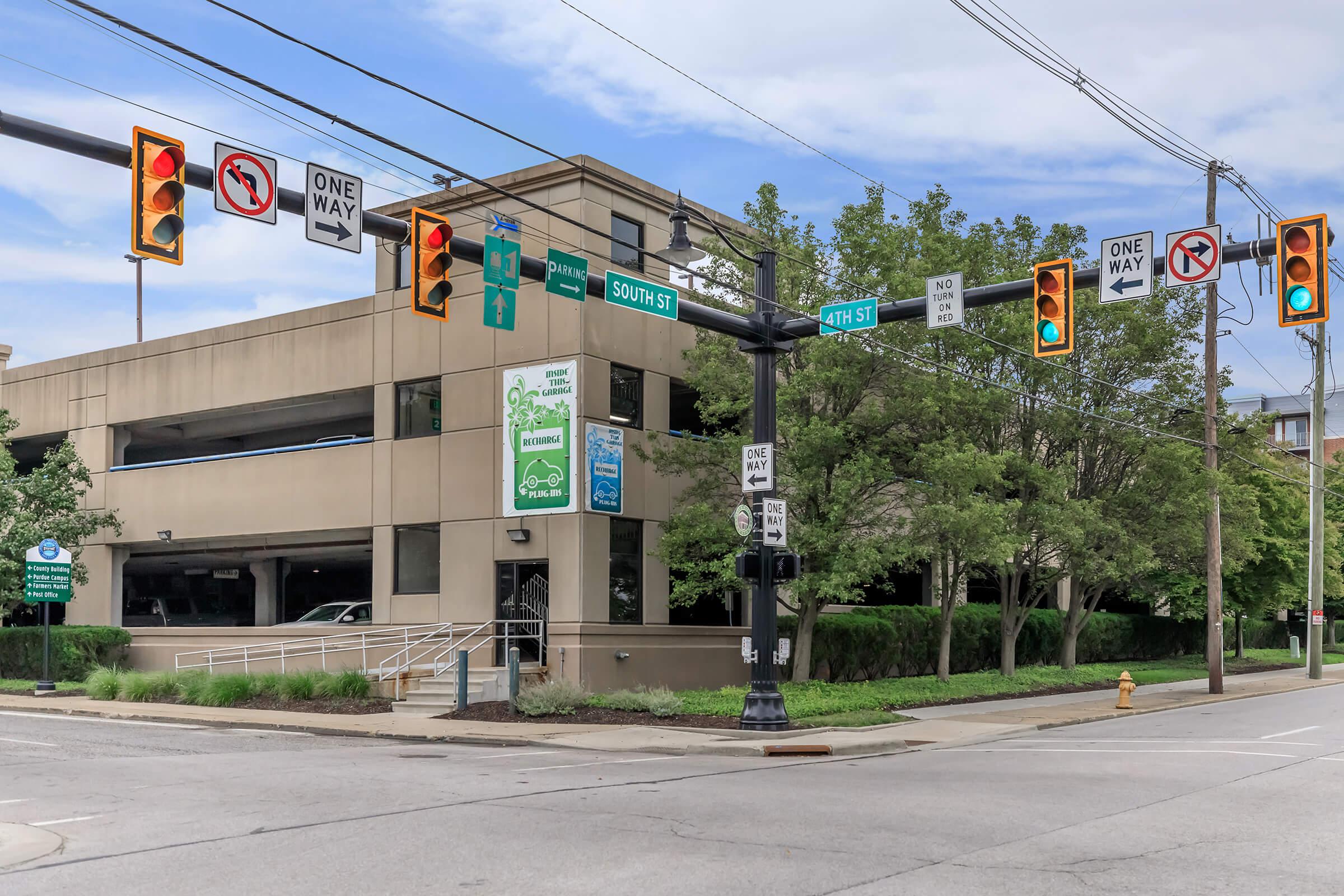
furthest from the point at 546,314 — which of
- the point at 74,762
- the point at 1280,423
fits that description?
the point at 1280,423

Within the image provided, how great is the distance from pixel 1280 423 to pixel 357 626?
8399 cm

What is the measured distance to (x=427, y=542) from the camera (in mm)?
27094

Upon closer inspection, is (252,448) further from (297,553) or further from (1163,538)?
(1163,538)

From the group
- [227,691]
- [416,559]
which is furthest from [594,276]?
[227,691]

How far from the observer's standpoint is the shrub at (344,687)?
24156mm

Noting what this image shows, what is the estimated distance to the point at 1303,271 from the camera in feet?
45.4

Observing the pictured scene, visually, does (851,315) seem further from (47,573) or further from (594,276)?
(47,573)

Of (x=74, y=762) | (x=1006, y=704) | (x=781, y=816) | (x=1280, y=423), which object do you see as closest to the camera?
(x=781, y=816)

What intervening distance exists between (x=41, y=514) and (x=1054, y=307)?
26.7 meters

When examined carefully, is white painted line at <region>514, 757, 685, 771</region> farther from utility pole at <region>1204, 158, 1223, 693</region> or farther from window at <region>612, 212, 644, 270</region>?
utility pole at <region>1204, 158, 1223, 693</region>

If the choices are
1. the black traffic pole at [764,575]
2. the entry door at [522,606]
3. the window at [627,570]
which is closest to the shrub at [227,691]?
the entry door at [522,606]

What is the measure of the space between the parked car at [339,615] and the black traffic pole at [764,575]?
1106 cm

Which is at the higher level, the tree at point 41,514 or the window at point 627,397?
the window at point 627,397

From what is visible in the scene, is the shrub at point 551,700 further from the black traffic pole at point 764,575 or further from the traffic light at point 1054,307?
the traffic light at point 1054,307
